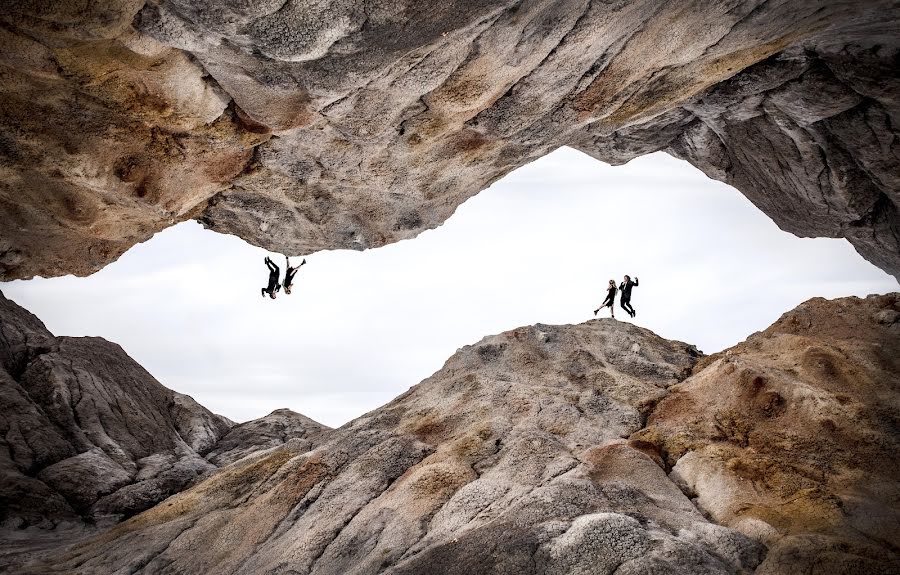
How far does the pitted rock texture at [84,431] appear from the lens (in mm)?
25203

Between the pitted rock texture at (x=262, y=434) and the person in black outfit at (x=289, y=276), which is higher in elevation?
the person in black outfit at (x=289, y=276)

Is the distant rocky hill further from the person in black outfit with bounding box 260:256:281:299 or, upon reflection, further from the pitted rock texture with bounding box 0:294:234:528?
the person in black outfit with bounding box 260:256:281:299

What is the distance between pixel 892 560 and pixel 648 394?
9.29 m

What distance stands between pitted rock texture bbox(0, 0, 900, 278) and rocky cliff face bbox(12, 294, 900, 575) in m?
6.70

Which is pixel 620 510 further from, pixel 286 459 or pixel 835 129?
pixel 835 129

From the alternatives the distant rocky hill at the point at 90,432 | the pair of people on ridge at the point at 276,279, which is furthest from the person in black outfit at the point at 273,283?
the distant rocky hill at the point at 90,432

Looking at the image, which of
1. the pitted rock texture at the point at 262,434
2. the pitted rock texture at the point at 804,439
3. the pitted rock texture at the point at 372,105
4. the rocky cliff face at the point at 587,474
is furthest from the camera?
the pitted rock texture at the point at 262,434

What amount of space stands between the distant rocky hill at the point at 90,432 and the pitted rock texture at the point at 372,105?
8.76m

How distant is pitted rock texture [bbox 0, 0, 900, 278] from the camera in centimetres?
1362

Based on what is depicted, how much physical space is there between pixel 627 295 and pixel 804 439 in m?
13.3

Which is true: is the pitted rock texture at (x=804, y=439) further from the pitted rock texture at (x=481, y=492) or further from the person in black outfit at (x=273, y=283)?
the person in black outfit at (x=273, y=283)

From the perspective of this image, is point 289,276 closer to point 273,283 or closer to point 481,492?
point 273,283

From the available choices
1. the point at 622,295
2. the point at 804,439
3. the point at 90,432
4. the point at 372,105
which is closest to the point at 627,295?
the point at 622,295

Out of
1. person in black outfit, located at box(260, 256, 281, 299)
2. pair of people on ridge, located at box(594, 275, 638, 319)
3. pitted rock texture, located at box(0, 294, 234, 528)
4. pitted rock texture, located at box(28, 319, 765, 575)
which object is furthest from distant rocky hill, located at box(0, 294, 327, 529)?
pair of people on ridge, located at box(594, 275, 638, 319)
